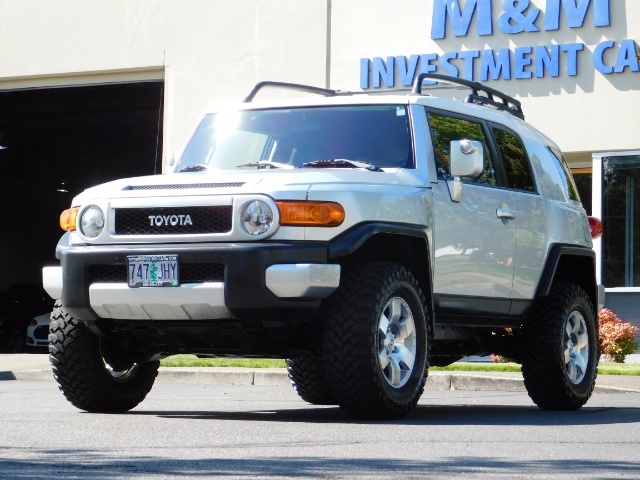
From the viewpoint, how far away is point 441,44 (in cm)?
2259

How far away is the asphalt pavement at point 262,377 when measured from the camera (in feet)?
46.2

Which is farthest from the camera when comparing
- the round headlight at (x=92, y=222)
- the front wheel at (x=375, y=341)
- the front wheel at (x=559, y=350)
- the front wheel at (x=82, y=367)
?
the front wheel at (x=559, y=350)

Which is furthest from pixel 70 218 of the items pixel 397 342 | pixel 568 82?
pixel 568 82

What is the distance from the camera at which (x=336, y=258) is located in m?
8.10

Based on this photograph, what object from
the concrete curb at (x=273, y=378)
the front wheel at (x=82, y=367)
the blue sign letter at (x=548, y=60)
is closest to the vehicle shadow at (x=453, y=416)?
the front wheel at (x=82, y=367)

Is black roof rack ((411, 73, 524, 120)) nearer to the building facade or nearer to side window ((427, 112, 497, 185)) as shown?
side window ((427, 112, 497, 185))

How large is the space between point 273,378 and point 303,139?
6578mm

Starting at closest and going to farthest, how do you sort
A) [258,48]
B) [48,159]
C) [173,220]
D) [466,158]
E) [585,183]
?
1. [173,220]
2. [466,158]
3. [585,183]
4. [258,48]
5. [48,159]

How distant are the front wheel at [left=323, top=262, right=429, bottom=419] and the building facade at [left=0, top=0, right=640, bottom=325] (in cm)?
1367

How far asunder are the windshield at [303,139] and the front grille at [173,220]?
86 centimetres

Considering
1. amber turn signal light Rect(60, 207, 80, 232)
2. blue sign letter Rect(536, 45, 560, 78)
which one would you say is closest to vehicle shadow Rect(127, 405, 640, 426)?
amber turn signal light Rect(60, 207, 80, 232)

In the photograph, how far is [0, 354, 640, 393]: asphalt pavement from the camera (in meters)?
14.1

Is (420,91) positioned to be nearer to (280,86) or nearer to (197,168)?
(280,86)

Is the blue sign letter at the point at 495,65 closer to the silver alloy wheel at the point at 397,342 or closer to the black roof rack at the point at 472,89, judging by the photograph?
the black roof rack at the point at 472,89
